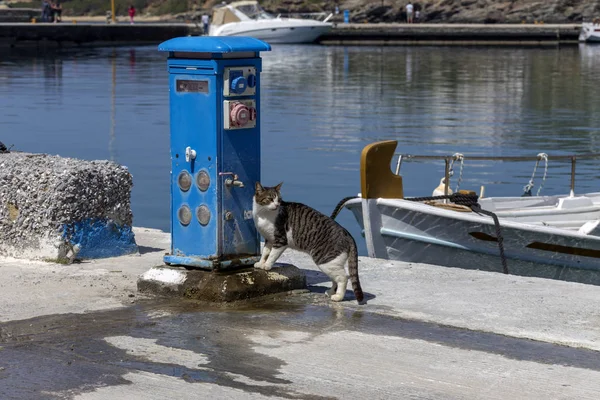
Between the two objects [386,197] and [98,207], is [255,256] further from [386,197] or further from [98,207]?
[386,197]

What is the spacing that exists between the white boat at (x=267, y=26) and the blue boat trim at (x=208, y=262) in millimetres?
Result: 68628

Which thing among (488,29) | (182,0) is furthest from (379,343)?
(182,0)

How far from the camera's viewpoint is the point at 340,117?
108 ft

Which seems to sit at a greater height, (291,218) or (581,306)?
(291,218)

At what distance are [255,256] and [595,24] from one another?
7178cm

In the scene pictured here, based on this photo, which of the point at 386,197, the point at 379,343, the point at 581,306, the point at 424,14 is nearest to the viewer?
the point at 379,343

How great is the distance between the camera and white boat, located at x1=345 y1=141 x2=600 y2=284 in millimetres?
12258

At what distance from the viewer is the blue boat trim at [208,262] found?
283 inches

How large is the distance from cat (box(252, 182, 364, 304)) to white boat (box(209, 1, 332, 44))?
68.6 meters

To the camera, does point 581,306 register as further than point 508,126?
No

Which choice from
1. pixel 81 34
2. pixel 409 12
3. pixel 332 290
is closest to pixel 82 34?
pixel 81 34

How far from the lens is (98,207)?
8203 mm

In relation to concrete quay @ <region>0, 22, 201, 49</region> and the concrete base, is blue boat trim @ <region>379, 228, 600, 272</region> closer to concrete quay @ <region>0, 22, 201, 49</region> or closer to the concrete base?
the concrete base

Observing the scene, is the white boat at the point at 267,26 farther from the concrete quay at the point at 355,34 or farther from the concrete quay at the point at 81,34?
the concrete quay at the point at 81,34
